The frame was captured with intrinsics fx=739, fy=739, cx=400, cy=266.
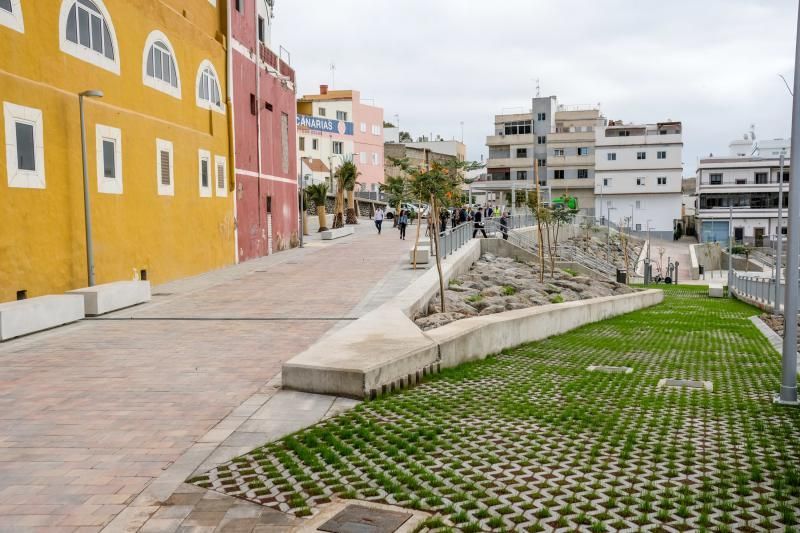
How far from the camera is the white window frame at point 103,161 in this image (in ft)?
54.3

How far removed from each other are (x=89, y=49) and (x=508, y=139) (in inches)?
2733

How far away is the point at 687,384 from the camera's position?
385 inches

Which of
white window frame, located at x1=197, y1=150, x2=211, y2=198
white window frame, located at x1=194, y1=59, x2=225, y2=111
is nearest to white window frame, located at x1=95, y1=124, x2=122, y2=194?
white window frame, located at x1=197, y1=150, x2=211, y2=198

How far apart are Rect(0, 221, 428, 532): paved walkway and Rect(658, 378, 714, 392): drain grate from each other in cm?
488

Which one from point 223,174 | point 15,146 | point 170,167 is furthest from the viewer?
point 223,174

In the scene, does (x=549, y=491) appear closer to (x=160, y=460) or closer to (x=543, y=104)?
(x=160, y=460)

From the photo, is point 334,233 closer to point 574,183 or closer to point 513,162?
point 574,183

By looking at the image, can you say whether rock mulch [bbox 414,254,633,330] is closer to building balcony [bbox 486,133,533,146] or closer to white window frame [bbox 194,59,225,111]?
white window frame [bbox 194,59,225,111]

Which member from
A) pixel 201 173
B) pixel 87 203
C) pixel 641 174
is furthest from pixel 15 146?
pixel 641 174

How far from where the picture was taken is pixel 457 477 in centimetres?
551

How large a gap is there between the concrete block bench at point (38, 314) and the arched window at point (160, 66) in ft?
25.6

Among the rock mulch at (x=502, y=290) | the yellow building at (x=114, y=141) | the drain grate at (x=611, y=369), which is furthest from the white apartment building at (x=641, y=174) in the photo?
the drain grate at (x=611, y=369)

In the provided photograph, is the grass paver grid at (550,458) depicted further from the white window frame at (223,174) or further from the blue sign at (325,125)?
the blue sign at (325,125)

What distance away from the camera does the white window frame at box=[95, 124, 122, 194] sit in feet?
54.3
